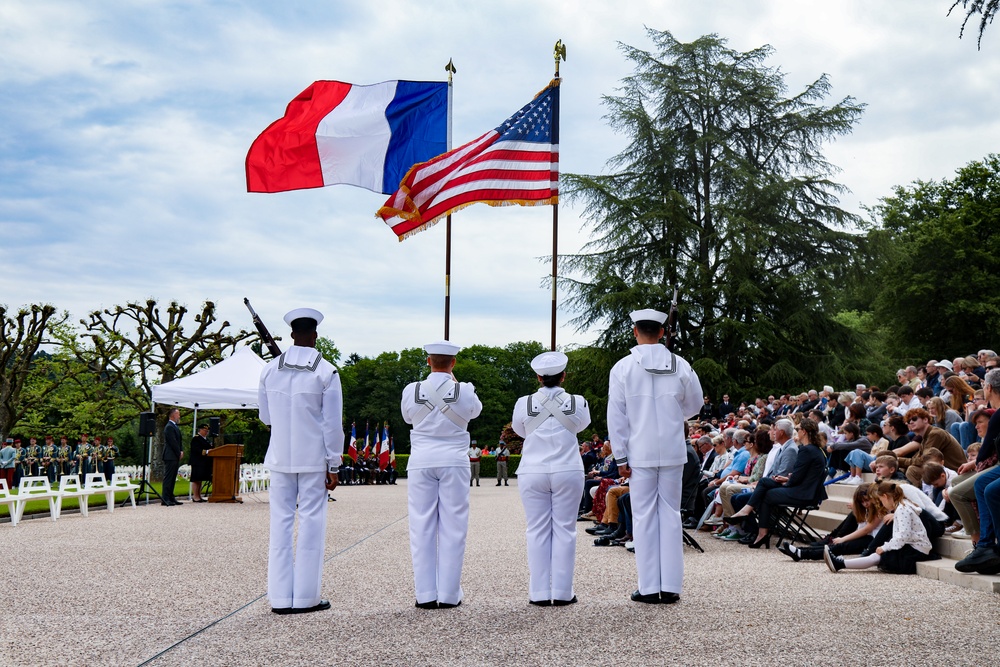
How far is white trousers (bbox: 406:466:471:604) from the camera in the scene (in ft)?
20.6

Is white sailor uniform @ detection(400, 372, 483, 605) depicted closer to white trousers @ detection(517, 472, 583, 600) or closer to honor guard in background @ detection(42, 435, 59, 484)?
white trousers @ detection(517, 472, 583, 600)

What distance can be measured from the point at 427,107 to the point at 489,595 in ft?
30.2

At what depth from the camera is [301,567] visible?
6203 mm

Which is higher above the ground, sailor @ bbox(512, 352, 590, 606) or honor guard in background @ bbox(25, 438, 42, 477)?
sailor @ bbox(512, 352, 590, 606)

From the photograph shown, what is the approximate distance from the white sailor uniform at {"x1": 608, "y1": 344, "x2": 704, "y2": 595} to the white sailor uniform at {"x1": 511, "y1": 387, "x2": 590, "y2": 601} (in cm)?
34

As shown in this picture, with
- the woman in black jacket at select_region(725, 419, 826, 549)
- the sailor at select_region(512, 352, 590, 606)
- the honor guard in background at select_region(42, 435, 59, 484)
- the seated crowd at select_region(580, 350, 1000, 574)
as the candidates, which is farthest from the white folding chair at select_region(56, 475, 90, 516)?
the honor guard in background at select_region(42, 435, 59, 484)

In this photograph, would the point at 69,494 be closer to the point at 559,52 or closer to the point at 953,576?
the point at 559,52

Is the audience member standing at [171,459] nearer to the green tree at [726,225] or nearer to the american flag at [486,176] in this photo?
the american flag at [486,176]

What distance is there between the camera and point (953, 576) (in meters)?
7.25

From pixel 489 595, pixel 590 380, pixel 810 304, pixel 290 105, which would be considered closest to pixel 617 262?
pixel 590 380

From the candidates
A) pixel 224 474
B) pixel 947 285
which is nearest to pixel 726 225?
pixel 947 285

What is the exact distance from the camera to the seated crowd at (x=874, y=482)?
7.80m

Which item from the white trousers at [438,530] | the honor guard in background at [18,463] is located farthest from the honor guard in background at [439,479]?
the honor guard in background at [18,463]

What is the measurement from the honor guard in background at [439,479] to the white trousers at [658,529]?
1.26m
